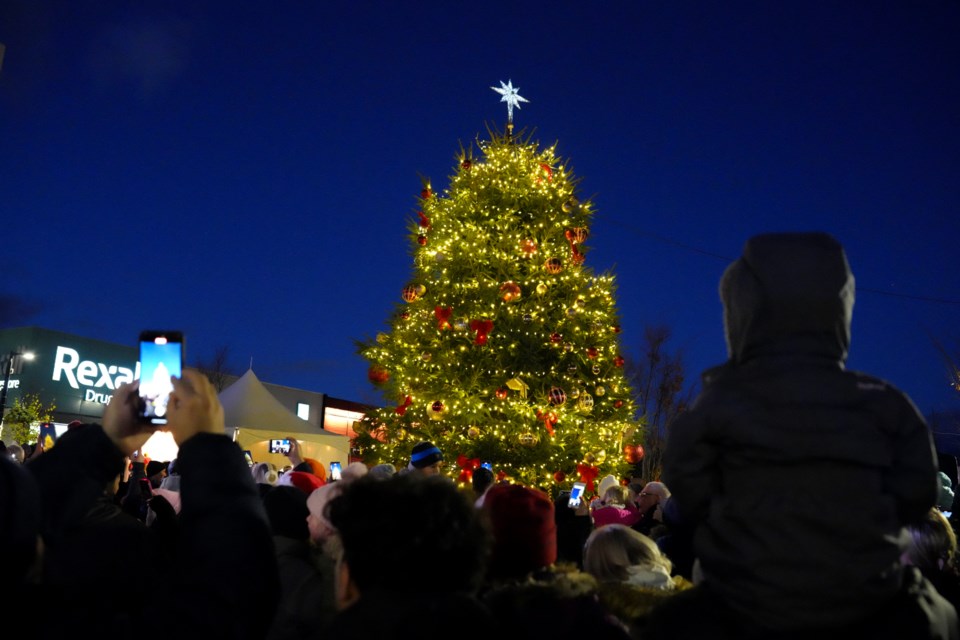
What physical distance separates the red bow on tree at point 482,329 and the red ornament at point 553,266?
67.3 inches

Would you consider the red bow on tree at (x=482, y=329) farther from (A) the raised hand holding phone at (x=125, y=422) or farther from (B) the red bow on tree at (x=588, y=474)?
(A) the raised hand holding phone at (x=125, y=422)

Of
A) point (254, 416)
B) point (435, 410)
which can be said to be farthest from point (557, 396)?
point (254, 416)

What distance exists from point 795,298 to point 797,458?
51 centimetres

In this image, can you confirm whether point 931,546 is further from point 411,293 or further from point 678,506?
point 411,293

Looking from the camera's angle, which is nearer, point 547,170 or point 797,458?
point 797,458

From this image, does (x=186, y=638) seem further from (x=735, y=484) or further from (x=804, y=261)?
(x=804, y=261)

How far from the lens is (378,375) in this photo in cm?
1653

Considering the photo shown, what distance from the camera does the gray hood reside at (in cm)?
244

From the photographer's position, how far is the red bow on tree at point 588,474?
15078mm

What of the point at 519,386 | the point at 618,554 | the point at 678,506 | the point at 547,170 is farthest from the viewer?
the point at 547,170

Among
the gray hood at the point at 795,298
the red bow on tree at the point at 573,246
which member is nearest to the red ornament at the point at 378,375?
the red bow on tree at the point at 573,246

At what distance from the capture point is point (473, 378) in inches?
603

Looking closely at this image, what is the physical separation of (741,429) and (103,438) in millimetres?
1927

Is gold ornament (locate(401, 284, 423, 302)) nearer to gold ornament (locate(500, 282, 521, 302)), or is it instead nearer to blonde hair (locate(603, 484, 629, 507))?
gold ornament (locate(500, 282, 521, 302))
